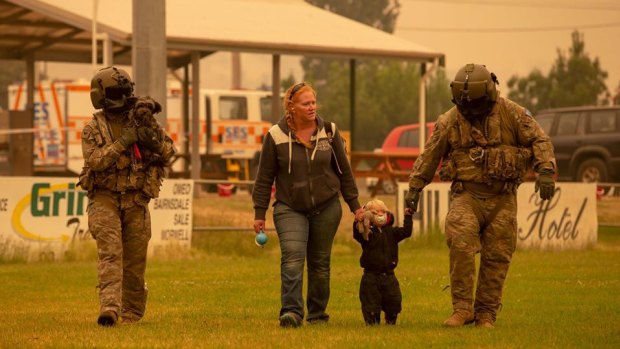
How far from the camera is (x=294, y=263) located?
10547 mm

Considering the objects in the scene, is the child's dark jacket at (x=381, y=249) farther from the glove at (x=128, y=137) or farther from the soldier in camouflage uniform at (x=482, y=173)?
the glove at (x=128, y=137)

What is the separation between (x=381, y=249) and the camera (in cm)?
1069

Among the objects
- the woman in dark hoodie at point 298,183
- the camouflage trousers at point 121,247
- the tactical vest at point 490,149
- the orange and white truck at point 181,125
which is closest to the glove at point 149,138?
the camouflage trousers at point 121,247

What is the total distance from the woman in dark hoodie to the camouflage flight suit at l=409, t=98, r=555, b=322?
69 cm

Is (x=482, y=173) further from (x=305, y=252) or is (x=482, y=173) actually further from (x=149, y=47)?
(x=149, y=47)

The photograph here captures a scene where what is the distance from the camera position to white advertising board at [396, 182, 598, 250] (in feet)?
73.7

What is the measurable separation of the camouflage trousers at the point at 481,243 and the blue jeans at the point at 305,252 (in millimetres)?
937

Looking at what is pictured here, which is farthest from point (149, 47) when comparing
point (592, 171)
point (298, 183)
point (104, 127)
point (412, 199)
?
point (592, 171)

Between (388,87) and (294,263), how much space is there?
75415 millimetres

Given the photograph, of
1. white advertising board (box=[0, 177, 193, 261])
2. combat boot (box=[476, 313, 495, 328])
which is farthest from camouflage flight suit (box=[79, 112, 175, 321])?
white advertising board (box=[0, 177, 193, 261])

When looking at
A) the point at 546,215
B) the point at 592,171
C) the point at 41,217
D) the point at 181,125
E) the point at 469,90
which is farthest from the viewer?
the point at 181,125

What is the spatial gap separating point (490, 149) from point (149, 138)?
2.56 metres

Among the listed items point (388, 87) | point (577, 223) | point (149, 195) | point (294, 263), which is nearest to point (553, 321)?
point (294, 263)

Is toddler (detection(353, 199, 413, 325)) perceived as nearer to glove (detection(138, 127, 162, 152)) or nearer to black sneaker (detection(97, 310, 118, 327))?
glove (detection(138, 127, 162, 152))
